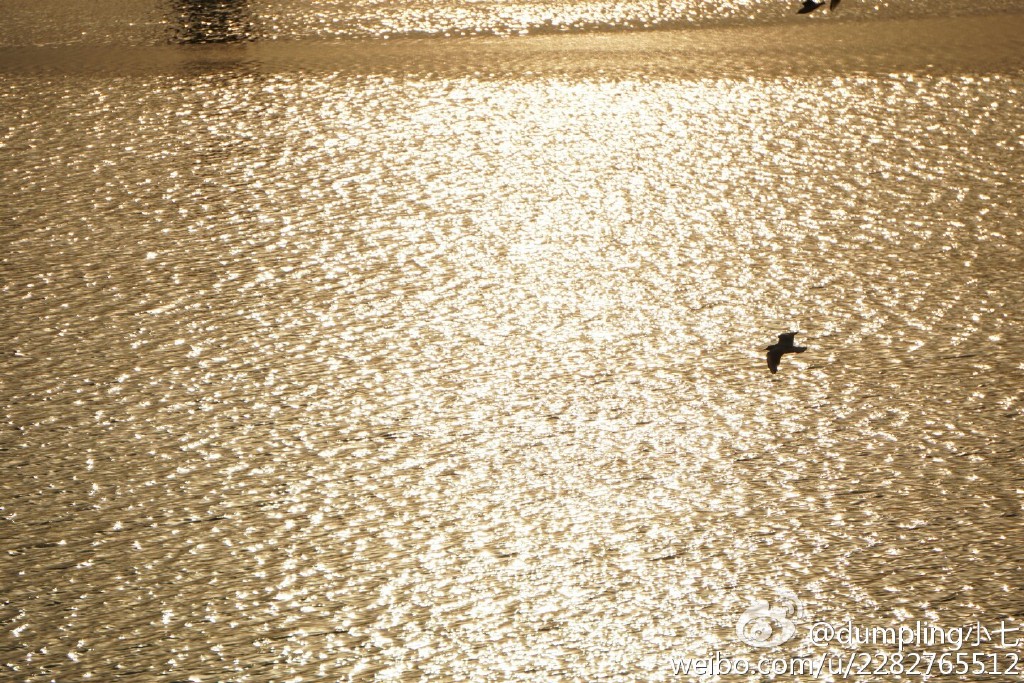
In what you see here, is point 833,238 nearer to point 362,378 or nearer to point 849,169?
point 849,169

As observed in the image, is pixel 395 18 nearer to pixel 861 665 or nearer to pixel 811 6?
pixel 811 6

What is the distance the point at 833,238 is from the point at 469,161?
31 centimetres

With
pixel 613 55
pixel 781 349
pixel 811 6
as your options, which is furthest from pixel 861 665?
pixel 811 6

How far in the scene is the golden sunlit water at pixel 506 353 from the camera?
1.95ft

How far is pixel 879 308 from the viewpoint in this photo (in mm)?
865

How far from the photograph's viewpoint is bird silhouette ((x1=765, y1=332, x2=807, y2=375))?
81 centimetres

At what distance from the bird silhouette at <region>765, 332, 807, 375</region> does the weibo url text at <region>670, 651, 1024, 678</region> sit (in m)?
0.26

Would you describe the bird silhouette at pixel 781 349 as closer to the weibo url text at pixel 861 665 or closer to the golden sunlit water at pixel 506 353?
the golden sunlit water at pixel 506 353

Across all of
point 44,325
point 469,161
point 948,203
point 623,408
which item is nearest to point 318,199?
point 469,161

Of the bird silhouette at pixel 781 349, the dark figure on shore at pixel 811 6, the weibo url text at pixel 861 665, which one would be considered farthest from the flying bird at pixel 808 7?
the weibo url text at pixel 861 665

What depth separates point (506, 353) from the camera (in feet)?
2.68

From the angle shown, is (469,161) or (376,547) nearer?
(376,547)

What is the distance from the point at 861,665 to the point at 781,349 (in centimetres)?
29

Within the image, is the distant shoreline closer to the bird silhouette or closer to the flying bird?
the flying bird
